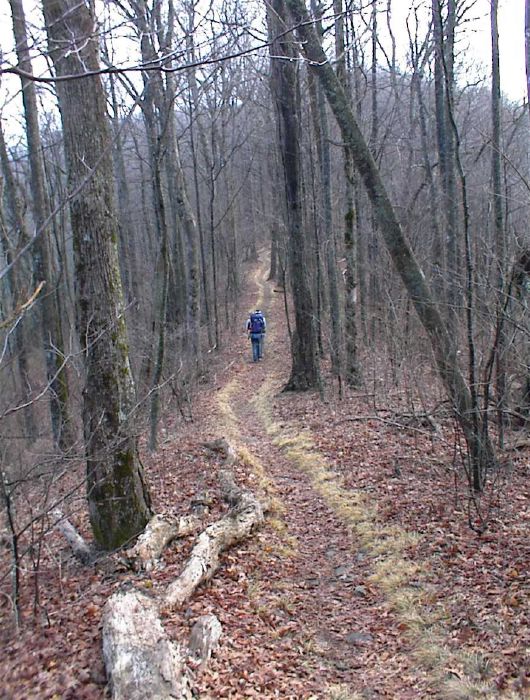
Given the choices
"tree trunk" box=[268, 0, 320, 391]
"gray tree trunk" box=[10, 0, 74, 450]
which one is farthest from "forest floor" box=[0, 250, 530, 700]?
"tree trunk" box=[268, 0, 320, 391]

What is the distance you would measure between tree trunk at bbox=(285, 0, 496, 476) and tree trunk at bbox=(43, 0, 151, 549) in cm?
278

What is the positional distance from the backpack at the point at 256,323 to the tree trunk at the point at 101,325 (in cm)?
1261

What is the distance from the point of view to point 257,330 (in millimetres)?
18891

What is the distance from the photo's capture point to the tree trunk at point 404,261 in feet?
22.0

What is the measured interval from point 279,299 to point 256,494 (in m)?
25.6

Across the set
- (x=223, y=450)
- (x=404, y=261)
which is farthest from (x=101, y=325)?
(x=223, y=450)

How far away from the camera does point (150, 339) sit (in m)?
13.7

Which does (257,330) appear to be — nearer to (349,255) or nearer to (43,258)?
(349,255)

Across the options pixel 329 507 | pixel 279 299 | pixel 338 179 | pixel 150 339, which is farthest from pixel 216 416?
pixel 279 299

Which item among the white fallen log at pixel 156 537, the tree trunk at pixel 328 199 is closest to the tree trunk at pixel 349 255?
the tree trunk at pixel 328 199

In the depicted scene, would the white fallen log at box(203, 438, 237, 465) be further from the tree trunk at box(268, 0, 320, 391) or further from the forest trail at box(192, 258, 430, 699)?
the tree trunk at box(268, 0, 320, 391)

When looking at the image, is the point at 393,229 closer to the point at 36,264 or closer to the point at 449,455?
the point at 449,455

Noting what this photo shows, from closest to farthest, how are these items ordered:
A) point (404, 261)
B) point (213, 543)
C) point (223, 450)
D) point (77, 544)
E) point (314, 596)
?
point (314, 596)
point (77, 544)
point (213, 543)
point (404, 261)
point (223, 450)

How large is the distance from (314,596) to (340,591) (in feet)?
0.86
